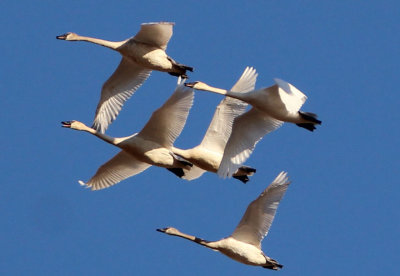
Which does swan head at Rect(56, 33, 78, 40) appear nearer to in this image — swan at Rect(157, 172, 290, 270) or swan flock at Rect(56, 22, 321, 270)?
swan flock at Rect(56, 22, 321, 270)

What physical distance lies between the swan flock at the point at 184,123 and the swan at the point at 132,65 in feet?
0.07

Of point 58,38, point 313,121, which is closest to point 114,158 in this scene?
point 58,38

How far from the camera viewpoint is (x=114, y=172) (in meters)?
33.4

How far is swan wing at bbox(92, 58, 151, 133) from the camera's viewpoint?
1272 inches

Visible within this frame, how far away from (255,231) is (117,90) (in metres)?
4.93

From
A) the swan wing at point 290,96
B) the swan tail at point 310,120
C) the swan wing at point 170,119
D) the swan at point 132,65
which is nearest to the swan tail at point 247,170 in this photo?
the swan wing at point 170,119

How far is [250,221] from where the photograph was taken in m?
30.7

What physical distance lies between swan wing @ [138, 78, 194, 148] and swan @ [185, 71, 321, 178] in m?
1.26

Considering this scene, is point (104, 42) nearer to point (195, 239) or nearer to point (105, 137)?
point (105, 137)

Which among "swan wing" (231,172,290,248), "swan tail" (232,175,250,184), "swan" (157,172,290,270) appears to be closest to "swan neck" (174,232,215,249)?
"swan" (157,172,290,270)

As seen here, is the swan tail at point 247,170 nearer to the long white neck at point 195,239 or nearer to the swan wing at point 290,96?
the long white neck at point 195,239

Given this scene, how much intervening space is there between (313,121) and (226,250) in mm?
3512

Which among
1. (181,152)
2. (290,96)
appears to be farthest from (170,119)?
(290,96)

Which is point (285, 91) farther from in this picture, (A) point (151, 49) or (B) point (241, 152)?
(A) point (151, 49)
